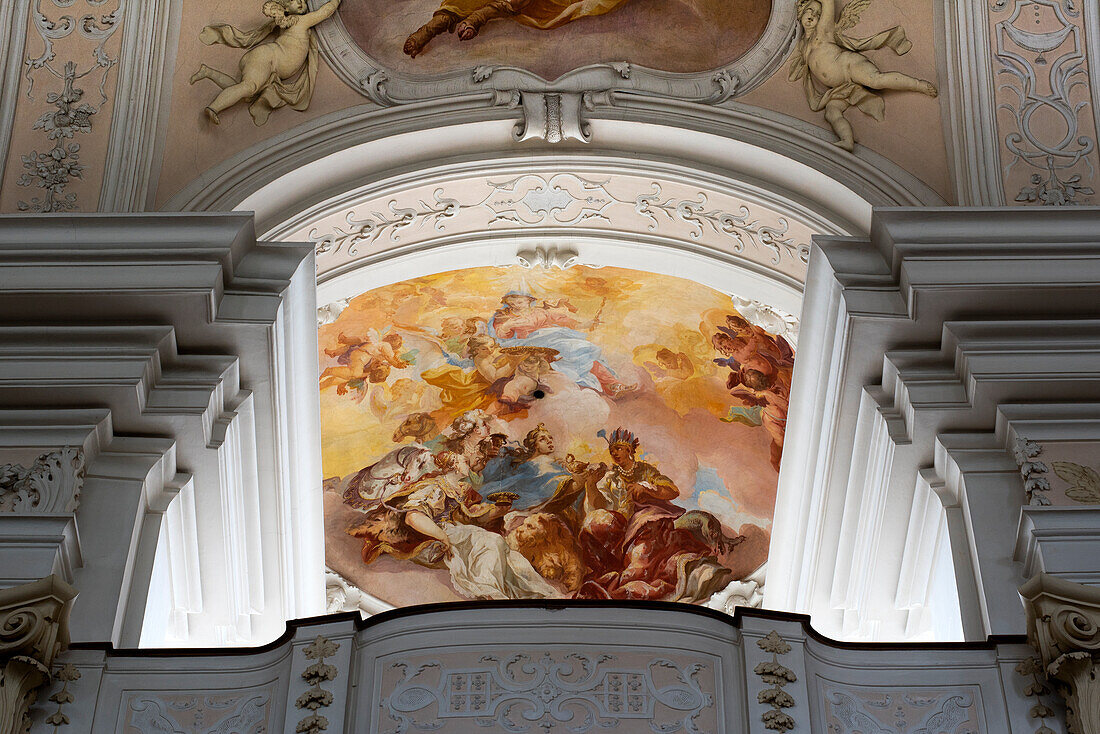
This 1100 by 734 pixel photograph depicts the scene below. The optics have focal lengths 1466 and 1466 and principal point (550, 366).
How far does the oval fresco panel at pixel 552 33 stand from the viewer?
10.5 m

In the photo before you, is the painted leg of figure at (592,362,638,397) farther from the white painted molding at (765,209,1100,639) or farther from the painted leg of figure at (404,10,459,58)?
the white painted molding at (765,209,1100,639)

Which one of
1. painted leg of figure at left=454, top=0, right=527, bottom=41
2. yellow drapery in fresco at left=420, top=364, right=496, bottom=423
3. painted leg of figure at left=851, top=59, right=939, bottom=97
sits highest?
painted leg of figure at left=454, top=0, right=527, bottom=41

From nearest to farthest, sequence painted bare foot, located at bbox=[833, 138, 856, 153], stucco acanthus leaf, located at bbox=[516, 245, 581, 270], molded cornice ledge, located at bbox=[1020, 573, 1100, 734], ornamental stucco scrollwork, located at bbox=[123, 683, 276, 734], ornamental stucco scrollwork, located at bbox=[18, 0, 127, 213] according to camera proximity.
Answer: molded cornice ledge, located at bbox=[1020, 573, 1100, 734]
ornamental stucco scrollwork, located at bbox=[123, 683, 276, 734]
ornamental stucco scrollwork, located at bbox=[18, 0, 127, 213]
painted bare foot, located at bbox=[833, 138, 856, 153]
stucco acanthus leaf, located at bbox=[516, 245, 581, 270]

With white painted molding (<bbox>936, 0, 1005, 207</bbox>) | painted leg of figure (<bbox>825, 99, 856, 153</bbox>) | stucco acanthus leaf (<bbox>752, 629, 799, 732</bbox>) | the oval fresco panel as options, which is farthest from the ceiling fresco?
stucco acanthus leaf (<bbox>752, 629, 799, 732</bbox>)

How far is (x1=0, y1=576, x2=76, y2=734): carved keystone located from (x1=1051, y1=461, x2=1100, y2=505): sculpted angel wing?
16.8 feet

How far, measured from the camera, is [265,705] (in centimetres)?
699

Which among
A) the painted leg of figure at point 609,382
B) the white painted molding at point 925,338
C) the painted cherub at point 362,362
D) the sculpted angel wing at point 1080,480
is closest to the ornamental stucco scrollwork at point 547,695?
the white painted molding at point 925,338

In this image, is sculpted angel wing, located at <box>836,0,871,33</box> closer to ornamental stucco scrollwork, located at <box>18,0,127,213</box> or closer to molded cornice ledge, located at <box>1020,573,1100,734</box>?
molded cornice ledge, located at <box>1020,573,1100,734</box>

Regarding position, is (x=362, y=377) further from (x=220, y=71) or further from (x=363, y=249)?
(x=220, y=71)

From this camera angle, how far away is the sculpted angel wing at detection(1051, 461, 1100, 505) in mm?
7703

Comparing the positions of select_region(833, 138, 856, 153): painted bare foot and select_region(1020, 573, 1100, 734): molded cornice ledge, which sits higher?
select_region(833, 138, 856, 153): painted bare foot

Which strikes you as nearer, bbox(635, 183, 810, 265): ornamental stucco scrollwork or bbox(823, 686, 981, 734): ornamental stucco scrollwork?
bbox(823, 686, 981, 734): ornamental stucco scrollwork


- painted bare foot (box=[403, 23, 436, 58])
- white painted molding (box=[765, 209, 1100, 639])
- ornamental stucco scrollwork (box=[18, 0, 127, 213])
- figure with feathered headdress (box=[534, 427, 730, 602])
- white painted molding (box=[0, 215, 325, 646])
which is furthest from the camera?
figure with feathered headdress (box=[534, 427, 730, 602])

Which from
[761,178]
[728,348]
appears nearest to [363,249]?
[761,178]
